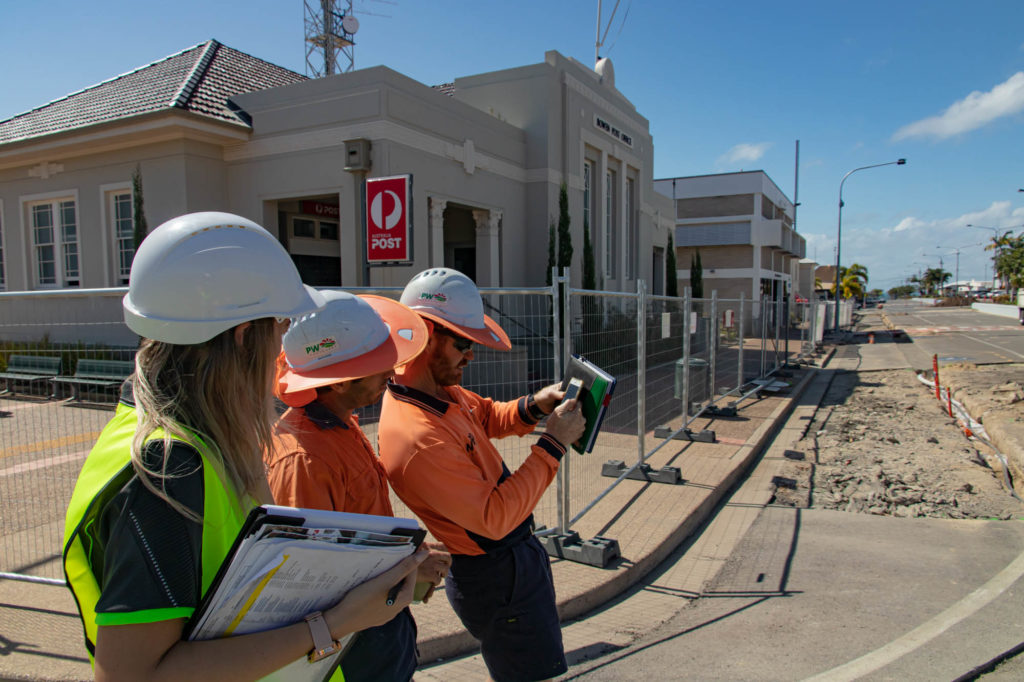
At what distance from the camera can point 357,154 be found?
38.7ft

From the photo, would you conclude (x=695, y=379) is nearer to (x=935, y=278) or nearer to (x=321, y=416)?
(x=321, y=416)

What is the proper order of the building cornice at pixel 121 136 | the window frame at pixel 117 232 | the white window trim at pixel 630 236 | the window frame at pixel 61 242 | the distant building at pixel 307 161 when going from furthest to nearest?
1. the white window trim at pixel 630 236
2. the window frame at pixel 61 242
3. the window frame at pixel 117 232
4. the distant building at pixel 307 161
5. the building cornice at pixel 121 136

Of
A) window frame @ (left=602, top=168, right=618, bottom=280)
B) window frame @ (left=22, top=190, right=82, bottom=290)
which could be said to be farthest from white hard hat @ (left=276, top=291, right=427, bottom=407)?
window frame @ (left=602, top=168, right=618, bottom=280)

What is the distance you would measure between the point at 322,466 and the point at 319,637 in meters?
0.60

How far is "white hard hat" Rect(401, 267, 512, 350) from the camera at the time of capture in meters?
2.38

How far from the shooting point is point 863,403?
42.8 feet

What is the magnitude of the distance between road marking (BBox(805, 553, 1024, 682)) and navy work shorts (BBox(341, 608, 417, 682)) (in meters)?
2.64

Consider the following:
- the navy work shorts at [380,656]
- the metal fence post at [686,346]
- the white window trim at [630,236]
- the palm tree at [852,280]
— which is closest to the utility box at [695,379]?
the metal fence post at [686,346]

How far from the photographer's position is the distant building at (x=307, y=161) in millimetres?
12523

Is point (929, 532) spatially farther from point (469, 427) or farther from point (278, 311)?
point (278, 311)

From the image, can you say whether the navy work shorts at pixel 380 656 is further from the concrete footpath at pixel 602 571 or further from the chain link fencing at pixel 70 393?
the chain link fencing at pixel 70 393

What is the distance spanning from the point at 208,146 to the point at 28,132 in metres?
5.95

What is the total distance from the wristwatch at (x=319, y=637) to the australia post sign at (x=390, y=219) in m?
8.42

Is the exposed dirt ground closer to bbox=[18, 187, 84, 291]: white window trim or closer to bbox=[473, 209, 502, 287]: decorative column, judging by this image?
bbox=[473, 209, 502, 287]: decorative column
